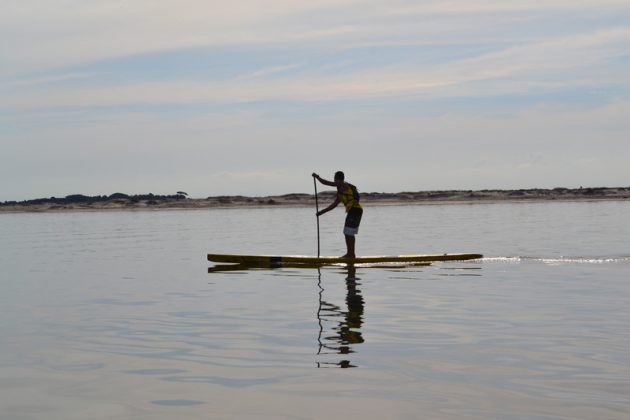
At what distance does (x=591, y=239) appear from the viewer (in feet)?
112

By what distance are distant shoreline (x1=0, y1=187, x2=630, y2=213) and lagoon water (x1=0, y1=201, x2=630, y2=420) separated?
90.1 metres

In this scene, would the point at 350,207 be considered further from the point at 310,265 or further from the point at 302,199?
the point at 302,199

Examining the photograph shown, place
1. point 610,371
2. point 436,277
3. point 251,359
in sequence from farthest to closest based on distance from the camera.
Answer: point 436,277
point 251,359
point 610,371

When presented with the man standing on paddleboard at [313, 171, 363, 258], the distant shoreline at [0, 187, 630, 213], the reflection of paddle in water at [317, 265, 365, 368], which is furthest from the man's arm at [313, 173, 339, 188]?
the distant shoreline at [0, 187, 630, 213]

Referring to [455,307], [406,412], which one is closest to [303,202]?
[455,307]

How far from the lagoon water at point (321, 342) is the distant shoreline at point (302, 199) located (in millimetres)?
90067

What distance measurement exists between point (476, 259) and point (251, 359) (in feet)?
51.4

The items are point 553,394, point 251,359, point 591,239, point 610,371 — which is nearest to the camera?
point 553,394

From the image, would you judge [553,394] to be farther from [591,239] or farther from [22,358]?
[591,239]

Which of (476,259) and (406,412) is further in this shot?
(476,259)

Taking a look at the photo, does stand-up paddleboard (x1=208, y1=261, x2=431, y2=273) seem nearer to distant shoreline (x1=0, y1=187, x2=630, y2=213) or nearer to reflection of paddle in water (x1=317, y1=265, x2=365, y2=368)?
reflection of paddle in water (x1=317, y1=265, x2=365, y2=368)

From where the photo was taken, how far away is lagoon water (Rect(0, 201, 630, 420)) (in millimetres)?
8023

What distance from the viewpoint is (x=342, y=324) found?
12.9 metres

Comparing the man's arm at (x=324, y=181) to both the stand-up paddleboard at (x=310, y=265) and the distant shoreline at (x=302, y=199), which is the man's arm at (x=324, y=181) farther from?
the distant shoreline at (x=302, y=199)
